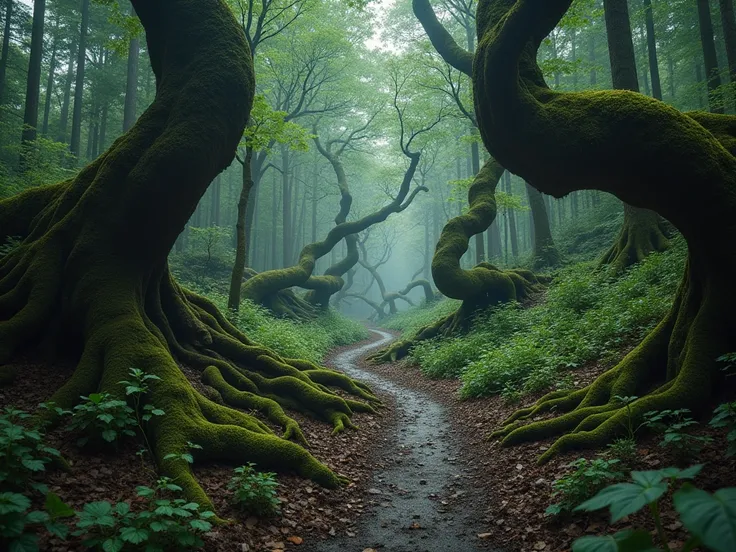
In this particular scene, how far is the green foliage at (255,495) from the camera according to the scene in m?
4.29

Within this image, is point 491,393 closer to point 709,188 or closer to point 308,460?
point 308,460

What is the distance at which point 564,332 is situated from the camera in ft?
32.4

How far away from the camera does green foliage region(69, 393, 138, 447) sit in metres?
4.24

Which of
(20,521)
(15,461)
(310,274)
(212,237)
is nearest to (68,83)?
(212,237)

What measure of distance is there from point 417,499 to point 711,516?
14.0 feet

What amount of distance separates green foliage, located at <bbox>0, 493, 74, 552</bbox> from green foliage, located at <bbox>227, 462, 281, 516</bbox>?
1.87m

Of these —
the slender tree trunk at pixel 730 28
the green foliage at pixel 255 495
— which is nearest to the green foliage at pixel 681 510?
the green foliage at pixel 255 495

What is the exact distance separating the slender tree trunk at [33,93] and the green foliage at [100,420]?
14792 millimetres

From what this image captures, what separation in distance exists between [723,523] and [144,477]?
180 inches

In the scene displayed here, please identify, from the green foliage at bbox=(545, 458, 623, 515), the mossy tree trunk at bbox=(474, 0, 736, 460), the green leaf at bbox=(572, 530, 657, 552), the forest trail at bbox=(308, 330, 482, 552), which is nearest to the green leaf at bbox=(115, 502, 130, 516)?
the forest trail at bbox=(308, 330, 482, 552)

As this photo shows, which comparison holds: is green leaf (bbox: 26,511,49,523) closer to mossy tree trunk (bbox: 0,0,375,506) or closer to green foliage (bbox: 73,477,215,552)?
green foliage (bbox: 73,477,215,552)

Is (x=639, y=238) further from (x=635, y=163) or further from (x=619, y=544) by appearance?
(x=619, y=544)

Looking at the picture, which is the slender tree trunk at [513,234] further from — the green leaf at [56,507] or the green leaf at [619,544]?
the green leaf at [56,507]

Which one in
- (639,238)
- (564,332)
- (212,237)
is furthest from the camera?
(212,237)
